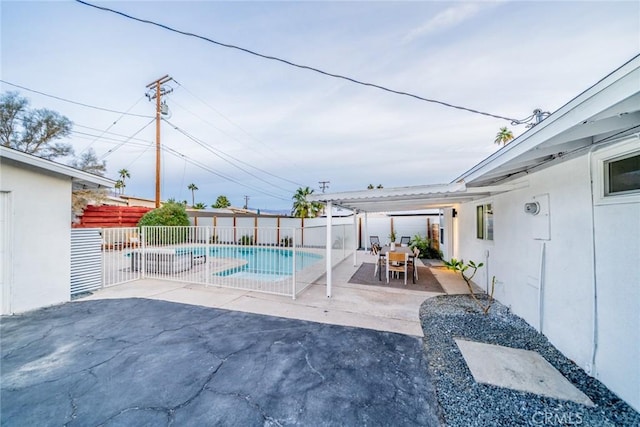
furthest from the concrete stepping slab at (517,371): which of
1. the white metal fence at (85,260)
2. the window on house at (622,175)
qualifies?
the white metal fence at (85,260)

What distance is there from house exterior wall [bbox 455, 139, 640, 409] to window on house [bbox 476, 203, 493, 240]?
142 cm

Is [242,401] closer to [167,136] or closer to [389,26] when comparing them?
[389,26]

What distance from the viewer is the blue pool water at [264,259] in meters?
6.84

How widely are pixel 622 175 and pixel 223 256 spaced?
9.06 m

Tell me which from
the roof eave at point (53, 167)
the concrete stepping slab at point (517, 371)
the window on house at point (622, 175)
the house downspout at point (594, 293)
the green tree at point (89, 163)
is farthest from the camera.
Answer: the green tree at point (89, 163)

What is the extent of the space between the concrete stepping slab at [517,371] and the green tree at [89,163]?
71.2ft

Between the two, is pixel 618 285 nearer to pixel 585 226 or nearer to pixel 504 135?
pixel 585 226

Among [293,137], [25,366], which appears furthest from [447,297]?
[293,137]

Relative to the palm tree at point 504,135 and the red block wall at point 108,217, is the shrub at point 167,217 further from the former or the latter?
the palm tree at point 504,135

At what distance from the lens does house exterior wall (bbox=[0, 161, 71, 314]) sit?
4.53m

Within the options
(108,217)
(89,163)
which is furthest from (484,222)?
(89,163)

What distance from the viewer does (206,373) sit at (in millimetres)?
2885

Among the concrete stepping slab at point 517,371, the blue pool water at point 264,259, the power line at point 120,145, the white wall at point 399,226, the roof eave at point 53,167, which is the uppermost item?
the power line at point 120,145

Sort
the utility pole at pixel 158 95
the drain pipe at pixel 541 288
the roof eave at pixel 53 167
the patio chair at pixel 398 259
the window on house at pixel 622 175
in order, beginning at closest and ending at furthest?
the window on house at pixel 622 175
the drain pipe at pixel 541 288
the roof eave at pixel 53 167
the patio chair at pixel 398 259
the utility pole at pixel 158 95
